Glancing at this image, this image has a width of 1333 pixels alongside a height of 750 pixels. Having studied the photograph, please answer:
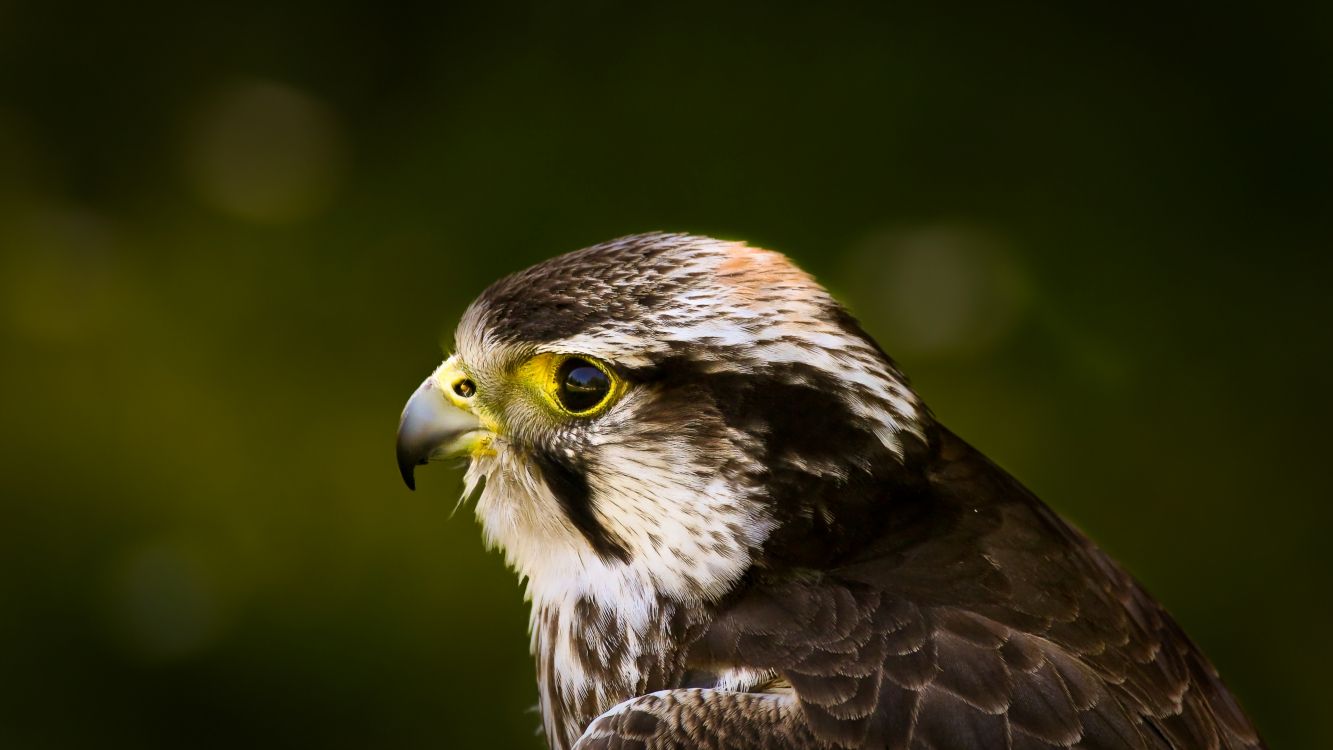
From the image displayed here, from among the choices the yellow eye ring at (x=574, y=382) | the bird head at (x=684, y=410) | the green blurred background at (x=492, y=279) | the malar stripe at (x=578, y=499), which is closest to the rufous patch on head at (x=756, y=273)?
the bird head at (x=684, y=410)

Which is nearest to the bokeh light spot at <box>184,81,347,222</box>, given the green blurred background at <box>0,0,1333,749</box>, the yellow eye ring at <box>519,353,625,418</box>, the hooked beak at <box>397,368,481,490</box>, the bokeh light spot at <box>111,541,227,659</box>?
the green blurred background at <box>0,0,1333,749</box>

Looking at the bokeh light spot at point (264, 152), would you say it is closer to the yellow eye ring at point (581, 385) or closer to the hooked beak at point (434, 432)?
the hooked beak at point (434, 432)

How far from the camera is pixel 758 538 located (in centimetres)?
198

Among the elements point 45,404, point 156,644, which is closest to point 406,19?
point 45,404

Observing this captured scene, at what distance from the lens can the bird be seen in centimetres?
182

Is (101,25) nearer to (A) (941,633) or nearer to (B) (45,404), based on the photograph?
(B) (45,404)

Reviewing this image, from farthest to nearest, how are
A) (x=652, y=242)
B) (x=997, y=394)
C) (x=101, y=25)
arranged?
(x=101, y=25)
(x=997, y=394)
(x=652, y=242)

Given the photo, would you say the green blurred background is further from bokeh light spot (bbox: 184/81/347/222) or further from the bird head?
the bird head

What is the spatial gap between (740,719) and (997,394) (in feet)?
7.14

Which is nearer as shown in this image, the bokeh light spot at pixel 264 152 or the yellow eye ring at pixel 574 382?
the yellow eye ring at pixel 574 382

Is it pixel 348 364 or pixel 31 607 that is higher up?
pixel 348 364

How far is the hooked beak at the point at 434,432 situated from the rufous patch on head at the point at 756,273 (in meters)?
0.46

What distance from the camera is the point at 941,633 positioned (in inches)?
73.0

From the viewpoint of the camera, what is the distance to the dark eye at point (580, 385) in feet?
6.67
